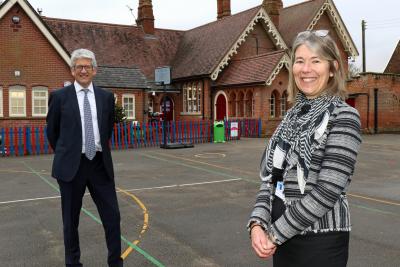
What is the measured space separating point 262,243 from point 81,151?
247 centimetres

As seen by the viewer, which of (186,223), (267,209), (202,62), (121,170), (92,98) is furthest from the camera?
(202,62)

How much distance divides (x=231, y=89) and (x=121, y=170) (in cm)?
1621

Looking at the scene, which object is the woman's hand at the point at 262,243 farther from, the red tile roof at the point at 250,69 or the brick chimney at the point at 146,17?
the brick chimney at the point at 146,17

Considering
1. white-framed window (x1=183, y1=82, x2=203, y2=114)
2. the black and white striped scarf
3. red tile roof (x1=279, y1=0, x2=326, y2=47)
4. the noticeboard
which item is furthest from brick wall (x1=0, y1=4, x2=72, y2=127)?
the black and white striped scarf

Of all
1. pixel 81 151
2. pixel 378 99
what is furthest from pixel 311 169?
pixel 378 99

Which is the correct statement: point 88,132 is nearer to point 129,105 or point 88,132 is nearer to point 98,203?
point 98,203

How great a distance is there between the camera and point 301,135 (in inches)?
82.6

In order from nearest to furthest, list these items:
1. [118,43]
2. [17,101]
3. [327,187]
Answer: [327,187] < [17,101] < [118,43]

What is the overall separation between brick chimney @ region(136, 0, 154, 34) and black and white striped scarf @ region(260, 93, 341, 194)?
110 feet

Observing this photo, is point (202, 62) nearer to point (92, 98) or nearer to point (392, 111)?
point (392, 111)

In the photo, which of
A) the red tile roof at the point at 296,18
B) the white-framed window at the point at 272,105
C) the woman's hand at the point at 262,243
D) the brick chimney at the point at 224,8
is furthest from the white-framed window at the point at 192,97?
the woman's hand at the point at 262,243

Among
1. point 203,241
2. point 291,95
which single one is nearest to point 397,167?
point 203,241

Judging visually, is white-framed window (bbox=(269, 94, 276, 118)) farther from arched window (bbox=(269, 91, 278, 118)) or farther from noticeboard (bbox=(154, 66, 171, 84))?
noticeboard (bbox=(154, 66, 171, 84))

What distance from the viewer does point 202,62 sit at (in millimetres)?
29312
